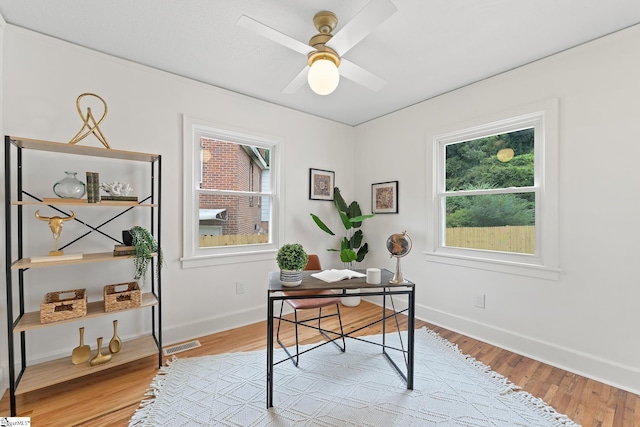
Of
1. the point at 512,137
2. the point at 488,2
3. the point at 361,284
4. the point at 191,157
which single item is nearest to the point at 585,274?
the point at 512,137

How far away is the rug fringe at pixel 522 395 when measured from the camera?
165cm

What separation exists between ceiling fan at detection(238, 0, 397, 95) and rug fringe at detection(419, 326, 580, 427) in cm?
236

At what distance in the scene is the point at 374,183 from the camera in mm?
3805

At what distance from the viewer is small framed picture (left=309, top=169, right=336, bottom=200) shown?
364 cm

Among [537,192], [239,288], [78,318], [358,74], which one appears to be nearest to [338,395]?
[239,288]

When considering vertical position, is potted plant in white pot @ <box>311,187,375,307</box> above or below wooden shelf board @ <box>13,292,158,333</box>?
above

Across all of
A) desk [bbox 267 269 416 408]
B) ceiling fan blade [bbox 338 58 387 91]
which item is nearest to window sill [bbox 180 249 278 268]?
desk [bbox 267 269 416 408]

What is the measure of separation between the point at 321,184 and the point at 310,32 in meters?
2.00

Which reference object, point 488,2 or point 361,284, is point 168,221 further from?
point 488,2

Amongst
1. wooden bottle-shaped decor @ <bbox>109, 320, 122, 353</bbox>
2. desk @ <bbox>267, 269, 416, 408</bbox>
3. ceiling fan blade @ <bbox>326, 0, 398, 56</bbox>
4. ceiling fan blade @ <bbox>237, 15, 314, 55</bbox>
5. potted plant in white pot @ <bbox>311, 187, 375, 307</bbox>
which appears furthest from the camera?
potted plant in white pot @ <bbox>311, 187, 375, 307</bbox>

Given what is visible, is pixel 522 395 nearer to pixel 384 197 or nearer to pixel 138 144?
pixel 384 197

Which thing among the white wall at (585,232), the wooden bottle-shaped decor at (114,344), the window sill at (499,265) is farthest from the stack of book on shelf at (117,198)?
the white wall at (585,232)

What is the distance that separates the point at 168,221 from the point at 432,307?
9.62ft

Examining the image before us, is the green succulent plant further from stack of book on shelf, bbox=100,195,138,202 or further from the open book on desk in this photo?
stack of book on shelf, bbox=100,195,138,202
